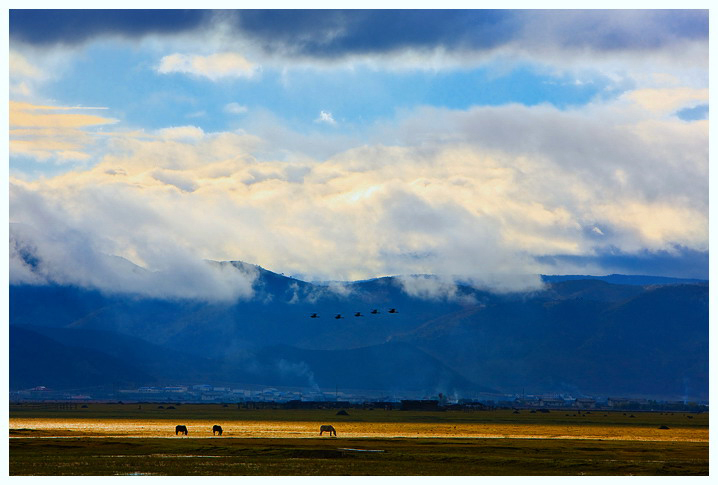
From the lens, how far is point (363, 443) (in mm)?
118000

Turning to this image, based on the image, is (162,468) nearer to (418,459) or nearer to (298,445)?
(418,459)

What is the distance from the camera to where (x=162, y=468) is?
264 ft

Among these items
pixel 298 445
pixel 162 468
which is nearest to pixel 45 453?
pixel 162 468

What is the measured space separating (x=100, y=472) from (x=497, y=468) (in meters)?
29.9

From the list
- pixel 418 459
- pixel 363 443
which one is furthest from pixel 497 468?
pixel 363 443
